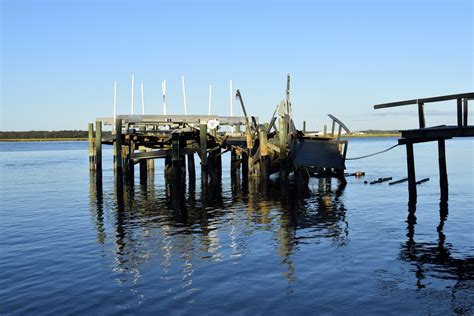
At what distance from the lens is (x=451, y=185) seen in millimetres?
32469

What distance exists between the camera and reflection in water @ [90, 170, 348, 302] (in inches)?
545

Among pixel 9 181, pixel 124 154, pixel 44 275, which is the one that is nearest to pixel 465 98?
pixel 44 275

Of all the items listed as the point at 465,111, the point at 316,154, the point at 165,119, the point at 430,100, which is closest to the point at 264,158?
the point at 316,154

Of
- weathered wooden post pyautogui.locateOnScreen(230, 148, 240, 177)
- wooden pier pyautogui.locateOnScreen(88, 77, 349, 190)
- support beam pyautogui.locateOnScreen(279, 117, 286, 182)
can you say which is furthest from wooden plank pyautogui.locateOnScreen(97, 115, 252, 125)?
support beam pyautogui.locateOnScreen(279, 117, 286, 182)

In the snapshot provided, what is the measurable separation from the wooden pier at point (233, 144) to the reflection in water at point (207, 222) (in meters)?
1.36

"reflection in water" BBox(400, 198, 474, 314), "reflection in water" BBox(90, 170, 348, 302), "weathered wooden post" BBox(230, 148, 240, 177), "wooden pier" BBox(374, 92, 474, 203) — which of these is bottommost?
"reflection in water" BBox(400, 198, 474, 314)

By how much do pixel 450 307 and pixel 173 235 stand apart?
9.25 meters

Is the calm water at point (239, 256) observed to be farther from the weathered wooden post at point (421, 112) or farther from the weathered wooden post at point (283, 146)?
the weathered wooden post at point (283, 146)

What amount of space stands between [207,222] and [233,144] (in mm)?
16438

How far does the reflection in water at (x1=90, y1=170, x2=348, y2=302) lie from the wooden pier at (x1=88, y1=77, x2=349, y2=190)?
136 cm

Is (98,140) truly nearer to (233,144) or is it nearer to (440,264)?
(233,144)

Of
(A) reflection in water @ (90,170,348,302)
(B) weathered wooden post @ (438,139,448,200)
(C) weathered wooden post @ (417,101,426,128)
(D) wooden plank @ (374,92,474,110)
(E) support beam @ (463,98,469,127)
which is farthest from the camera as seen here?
(B) weathered wooden post @ (438,139,448,200)

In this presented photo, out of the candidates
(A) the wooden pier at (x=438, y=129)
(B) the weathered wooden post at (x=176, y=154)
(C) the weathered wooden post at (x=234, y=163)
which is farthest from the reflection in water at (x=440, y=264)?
(C) the weathered wooden post at (x=234, y=163)

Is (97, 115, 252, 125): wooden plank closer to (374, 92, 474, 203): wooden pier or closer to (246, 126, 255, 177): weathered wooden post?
(246, 126, 255, 177): weathered wooden post
